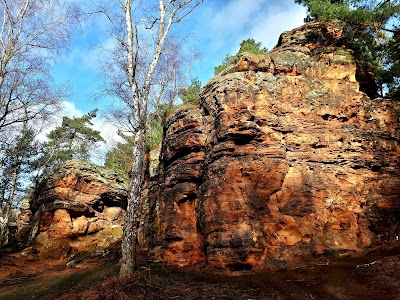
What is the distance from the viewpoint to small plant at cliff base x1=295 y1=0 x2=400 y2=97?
43.0 feet

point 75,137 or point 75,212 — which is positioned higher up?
point 75,137

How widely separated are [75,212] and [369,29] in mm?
21713

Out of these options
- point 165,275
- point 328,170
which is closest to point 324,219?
point 328,170

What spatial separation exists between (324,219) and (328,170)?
1.89 metres

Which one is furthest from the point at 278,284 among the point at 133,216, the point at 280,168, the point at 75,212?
the point at 75,212

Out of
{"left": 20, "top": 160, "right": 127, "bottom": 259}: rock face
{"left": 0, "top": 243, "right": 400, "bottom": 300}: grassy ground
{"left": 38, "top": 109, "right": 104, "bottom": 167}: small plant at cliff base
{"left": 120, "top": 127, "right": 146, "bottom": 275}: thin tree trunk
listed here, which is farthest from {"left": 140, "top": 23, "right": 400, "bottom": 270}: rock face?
{"left": 38, "top": 109, "right": 104, "bottom": 167}: small plant at cliff base

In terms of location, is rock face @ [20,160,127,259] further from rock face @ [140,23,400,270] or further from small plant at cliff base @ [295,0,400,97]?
small plant at cliff base @ [295,0,400,97]

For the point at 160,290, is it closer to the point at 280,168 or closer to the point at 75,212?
the point at 280,168

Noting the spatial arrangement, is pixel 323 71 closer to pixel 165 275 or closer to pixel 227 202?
pixel 227 202

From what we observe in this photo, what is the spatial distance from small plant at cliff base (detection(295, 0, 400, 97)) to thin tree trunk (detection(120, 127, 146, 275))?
433 inches

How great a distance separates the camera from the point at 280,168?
33.7ft

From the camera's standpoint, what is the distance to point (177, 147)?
13039 millimetres

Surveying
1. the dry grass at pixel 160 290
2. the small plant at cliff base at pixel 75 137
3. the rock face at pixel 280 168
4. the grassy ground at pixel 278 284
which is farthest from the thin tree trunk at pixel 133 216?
the small plant at cliff base at pixel 75 137

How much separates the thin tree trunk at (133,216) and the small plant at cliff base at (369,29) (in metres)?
11.0
